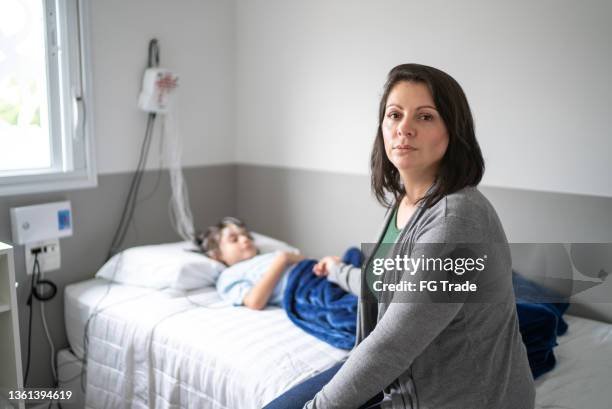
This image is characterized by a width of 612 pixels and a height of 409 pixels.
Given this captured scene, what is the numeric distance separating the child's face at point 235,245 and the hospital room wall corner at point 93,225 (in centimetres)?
41

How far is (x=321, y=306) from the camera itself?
1679 mm

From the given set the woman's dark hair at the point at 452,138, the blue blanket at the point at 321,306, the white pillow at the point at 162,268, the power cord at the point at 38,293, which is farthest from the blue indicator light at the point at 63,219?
the woman's dark hair at the point at 452,138

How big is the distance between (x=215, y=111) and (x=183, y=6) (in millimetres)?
506

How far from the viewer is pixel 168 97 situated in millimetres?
2248

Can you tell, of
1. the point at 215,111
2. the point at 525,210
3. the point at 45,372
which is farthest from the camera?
the point at 215,111

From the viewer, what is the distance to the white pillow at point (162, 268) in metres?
1.95

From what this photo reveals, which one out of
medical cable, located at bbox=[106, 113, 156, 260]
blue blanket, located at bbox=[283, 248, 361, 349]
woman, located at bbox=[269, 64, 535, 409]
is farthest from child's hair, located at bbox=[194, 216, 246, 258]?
woman, located at bbox=[269, 64, 535, 409]

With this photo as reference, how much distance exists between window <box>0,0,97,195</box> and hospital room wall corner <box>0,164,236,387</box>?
9 centimetres

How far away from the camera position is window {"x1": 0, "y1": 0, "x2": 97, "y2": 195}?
5.95ft

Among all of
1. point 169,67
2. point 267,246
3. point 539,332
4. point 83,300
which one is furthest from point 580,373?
point 169,67

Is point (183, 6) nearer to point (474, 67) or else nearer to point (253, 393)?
point (474, 67)

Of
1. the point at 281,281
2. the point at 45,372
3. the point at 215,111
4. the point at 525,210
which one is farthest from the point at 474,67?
the point at 45,372

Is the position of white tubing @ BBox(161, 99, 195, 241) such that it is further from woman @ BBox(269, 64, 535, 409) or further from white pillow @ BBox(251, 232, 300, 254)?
woman @ BBox(269, 64, 535, 409)

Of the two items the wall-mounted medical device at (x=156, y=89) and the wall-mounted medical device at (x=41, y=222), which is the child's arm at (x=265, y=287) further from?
the wall-mounted medical device at (x=156, y=89)
